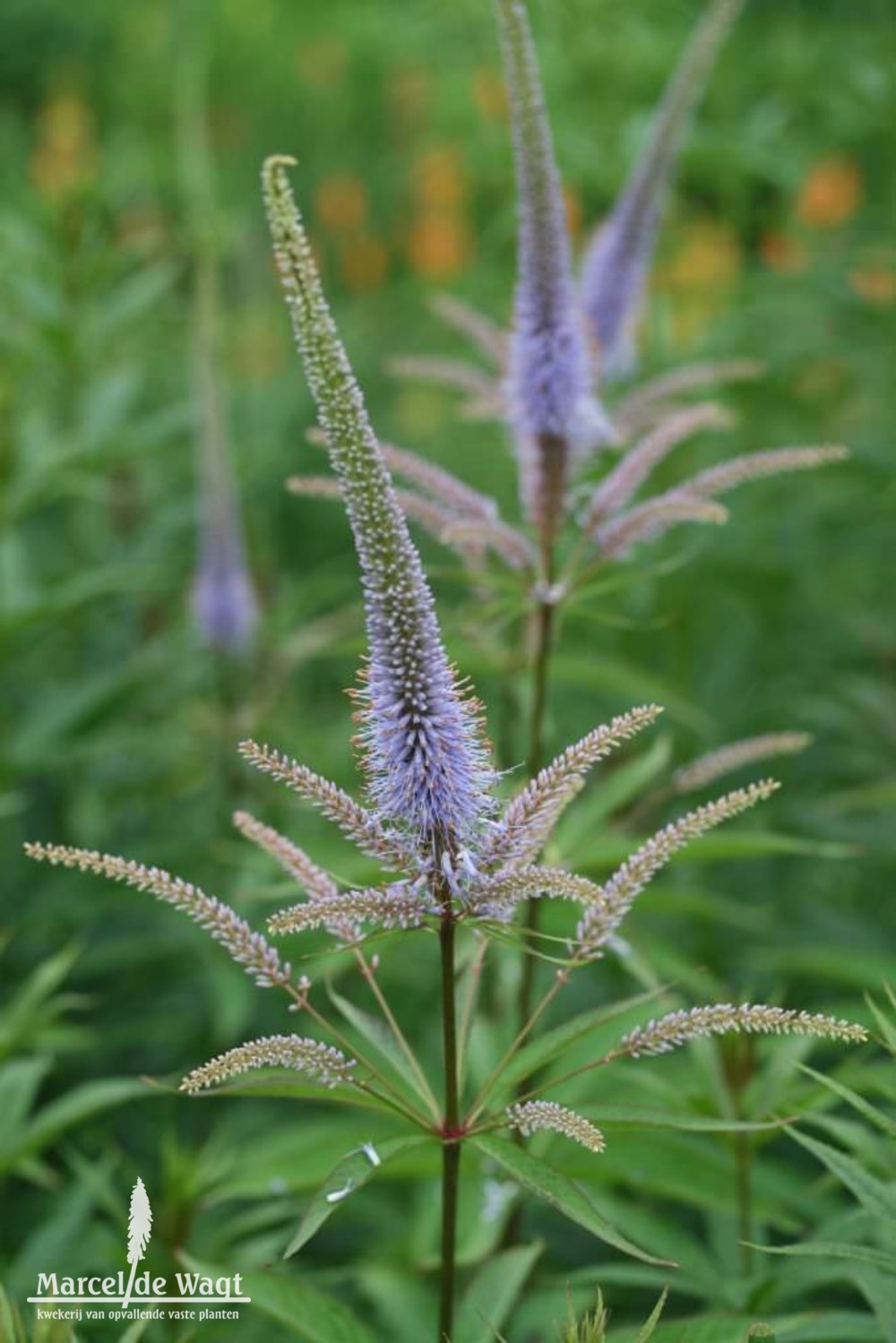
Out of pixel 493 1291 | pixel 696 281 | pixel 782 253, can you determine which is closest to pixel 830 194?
pixel 782 253

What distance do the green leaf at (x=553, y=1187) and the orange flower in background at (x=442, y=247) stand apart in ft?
23.6

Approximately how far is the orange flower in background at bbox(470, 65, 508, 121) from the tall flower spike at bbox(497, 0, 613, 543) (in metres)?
2.99

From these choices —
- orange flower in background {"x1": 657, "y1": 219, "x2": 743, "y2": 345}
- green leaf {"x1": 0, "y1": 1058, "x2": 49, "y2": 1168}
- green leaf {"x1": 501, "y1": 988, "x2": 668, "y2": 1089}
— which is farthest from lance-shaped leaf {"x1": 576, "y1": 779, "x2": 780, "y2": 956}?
orange flower in background {"x1": 657, "y1": 219, "x2": 743, "y2": 345}

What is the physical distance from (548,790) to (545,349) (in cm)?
117

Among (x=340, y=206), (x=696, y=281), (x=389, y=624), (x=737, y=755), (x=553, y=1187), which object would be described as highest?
(x=340, y=206)

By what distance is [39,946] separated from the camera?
4.12m

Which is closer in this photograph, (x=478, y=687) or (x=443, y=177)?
(x=478, y=687)

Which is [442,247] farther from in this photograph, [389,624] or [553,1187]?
[553,1187]

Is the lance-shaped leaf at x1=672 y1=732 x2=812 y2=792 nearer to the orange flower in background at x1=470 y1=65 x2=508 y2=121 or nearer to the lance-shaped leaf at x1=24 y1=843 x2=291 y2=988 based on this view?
the lance-shaped leaf at x1=24 y1=843 x2=291 y2=988

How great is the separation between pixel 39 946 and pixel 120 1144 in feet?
1.88

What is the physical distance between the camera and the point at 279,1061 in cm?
167

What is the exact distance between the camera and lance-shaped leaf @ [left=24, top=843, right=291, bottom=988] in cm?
161

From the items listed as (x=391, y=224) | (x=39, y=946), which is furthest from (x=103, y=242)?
(x=391, y=224)

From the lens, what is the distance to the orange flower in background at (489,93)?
219 inches
